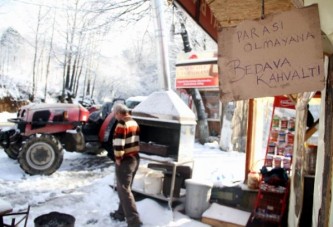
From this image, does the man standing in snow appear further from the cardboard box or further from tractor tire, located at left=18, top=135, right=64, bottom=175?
tractor tire, located at left=18, top=135, right=64, bottom=175

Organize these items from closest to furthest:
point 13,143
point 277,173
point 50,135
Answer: point 277,173
point 50,135
point 13,143

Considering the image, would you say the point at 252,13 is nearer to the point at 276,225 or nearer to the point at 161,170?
the point at 276,225

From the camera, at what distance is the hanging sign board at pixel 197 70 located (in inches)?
588

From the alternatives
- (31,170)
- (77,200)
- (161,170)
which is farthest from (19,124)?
(161,170)

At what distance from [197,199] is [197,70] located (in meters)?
10.3

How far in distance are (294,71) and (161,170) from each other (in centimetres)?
547

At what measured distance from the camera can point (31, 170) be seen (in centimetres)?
752

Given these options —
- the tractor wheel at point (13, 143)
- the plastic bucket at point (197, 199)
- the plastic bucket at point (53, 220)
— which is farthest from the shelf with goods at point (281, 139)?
the tractor wheel at point (13, 143)

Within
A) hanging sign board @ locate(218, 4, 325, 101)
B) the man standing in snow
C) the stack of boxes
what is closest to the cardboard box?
the man standing in snow

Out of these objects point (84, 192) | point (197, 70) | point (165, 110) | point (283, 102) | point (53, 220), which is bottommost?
point (84, 192)

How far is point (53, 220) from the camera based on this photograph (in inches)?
149

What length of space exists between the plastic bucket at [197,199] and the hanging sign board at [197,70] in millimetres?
9660

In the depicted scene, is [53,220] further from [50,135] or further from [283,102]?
[283,102]

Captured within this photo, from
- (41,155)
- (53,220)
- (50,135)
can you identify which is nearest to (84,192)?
(41,155)
